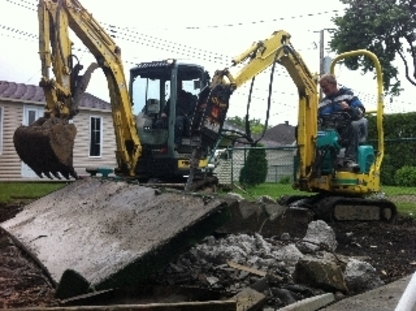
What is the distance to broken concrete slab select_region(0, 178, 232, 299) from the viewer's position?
13.9 feet

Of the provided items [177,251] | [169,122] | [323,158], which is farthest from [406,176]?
[177,251]

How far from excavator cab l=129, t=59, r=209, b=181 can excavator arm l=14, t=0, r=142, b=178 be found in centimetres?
39

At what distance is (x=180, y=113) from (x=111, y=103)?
4.59 feet

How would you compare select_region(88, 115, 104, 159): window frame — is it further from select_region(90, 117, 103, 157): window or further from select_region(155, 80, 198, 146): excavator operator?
select_region(155, 80, 198, 146): excavator operator

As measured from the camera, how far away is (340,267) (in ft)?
17.2

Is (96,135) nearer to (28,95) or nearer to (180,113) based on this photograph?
(28,95)

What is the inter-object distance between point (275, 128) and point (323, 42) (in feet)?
111

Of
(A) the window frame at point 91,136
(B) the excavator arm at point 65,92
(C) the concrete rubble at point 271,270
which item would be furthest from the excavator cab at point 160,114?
(A) the window frame at point 91,136

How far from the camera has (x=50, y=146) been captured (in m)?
8.55

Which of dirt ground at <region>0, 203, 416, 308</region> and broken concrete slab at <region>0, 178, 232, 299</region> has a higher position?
broken concrete slab at <region>0, 178, 232, 299</region>

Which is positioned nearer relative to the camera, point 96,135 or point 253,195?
point 253,195

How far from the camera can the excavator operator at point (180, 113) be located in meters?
11.9

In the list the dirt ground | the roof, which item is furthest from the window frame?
the dirt ground

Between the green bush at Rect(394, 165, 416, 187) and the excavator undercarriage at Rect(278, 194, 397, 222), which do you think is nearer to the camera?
the excavator undercarriage at Rect(278, 194, 397, 222)
